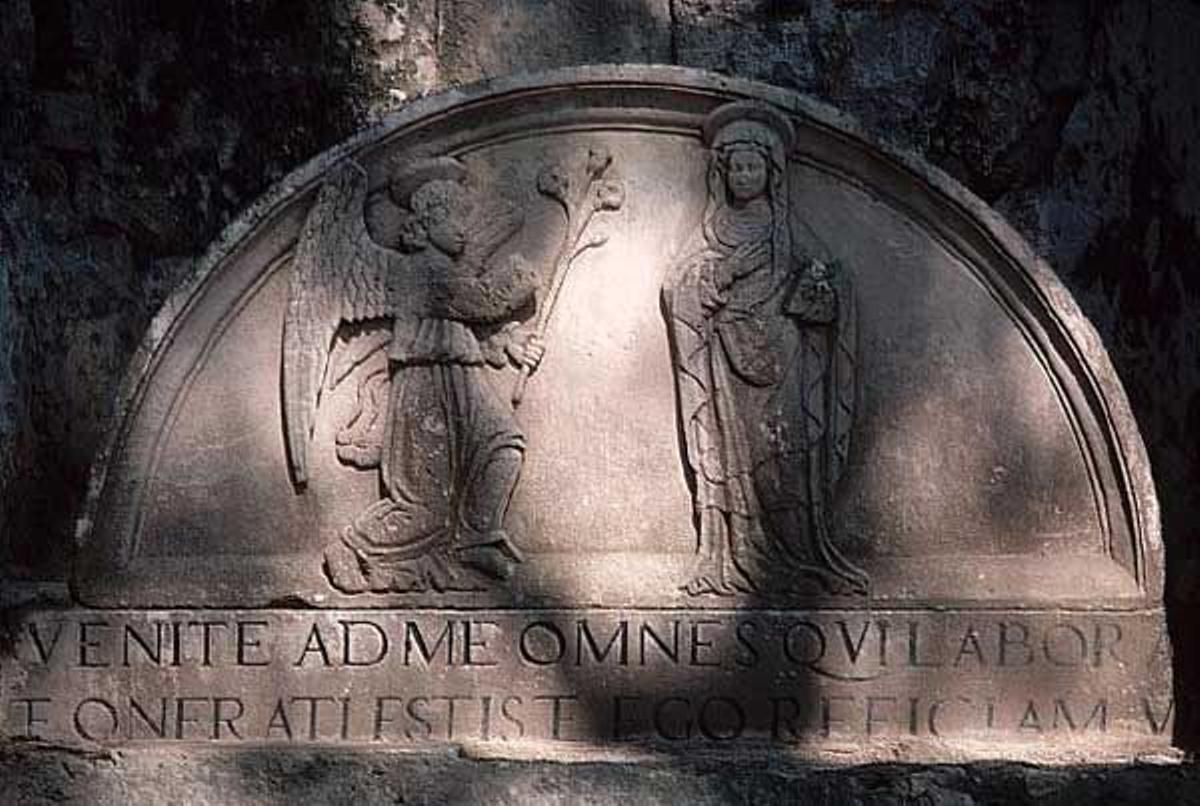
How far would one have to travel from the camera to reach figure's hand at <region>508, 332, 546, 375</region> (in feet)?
15.2

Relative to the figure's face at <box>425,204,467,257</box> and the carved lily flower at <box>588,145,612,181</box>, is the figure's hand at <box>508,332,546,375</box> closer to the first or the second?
the figure's face at <box>425,204,467,257</box>

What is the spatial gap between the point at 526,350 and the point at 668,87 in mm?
624

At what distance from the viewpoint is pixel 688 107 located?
15.2 ft

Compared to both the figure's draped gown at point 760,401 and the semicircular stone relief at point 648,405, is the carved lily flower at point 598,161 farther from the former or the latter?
the figure's draped gown at point 760,401

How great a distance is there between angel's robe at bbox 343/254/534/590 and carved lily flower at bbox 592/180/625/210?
A: 0.21 meters

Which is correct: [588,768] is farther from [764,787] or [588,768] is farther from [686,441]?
[686,441]

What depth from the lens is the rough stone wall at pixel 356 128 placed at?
218 inches

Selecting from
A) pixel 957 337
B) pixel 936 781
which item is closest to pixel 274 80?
pixel 957 337

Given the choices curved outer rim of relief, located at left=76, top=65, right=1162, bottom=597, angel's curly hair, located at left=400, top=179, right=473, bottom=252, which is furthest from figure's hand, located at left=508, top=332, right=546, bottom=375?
curved outer rim of relief, located at left=76, top=65, right=1162, bottom=597

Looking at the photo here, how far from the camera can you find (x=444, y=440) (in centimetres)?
459

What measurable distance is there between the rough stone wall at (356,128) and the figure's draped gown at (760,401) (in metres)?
1.04

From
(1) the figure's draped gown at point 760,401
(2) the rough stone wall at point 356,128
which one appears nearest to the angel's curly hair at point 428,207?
(1) the figure's draped gown at point 760,401

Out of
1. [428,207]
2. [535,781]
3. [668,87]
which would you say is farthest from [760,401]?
[535,781]

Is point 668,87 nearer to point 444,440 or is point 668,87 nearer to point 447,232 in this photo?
point 447,232
